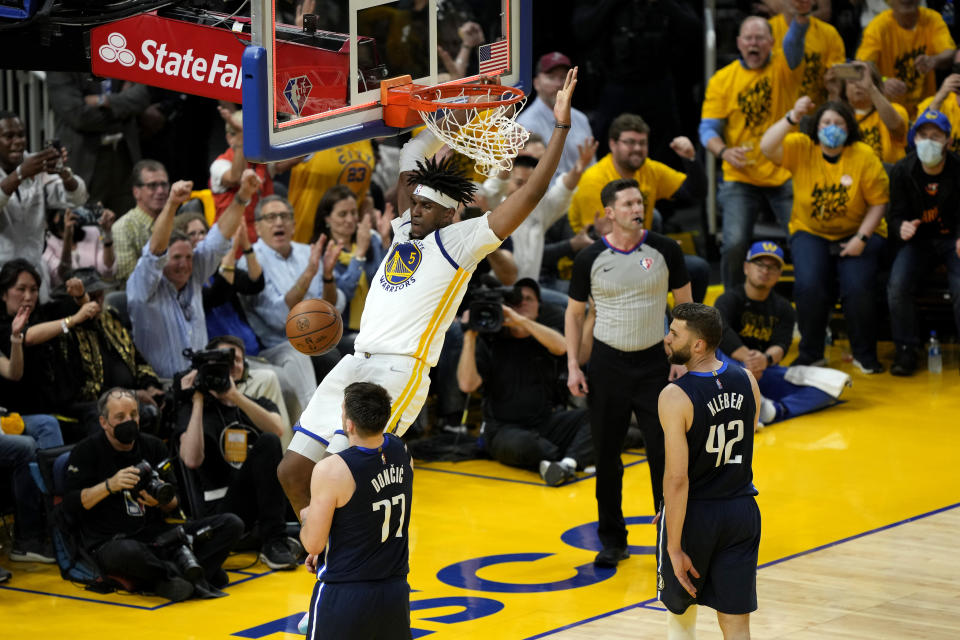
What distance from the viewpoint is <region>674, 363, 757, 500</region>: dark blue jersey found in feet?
20.2

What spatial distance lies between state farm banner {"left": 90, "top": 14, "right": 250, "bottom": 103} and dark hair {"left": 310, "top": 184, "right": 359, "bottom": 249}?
367 cm

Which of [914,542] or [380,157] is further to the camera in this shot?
[380,157]

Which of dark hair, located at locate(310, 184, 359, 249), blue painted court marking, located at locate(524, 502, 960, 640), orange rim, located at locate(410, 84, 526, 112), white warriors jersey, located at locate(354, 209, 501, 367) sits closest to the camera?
white warriors jersey, located at locate(354, 209, 501, 367)

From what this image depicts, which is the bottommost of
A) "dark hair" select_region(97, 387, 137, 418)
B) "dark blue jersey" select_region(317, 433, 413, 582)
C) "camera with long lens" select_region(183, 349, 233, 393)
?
"dark blue jersey" select_region(317, 433, 413, 582)

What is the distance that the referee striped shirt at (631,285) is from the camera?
27.2 ft

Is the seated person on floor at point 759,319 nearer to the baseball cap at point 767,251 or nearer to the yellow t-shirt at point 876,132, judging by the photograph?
the baseball cap at point 767,251

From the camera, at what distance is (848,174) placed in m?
12.3

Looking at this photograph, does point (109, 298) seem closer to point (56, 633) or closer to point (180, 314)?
point (180, 314)

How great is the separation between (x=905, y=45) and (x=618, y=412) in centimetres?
747

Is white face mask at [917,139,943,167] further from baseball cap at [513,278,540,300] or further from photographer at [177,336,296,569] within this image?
photographer at [177,336,296,569]

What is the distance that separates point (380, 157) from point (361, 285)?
9.16 ft

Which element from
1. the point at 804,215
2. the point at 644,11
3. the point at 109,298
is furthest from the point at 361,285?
the point at 644,11

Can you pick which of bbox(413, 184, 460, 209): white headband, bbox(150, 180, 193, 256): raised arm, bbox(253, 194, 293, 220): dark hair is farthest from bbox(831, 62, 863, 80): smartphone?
bbox(413, 184, 460, 209): white headband

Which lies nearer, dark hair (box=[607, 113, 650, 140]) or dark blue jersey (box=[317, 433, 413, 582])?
dark blue jersey (box=[317, 433, 413, 582])
